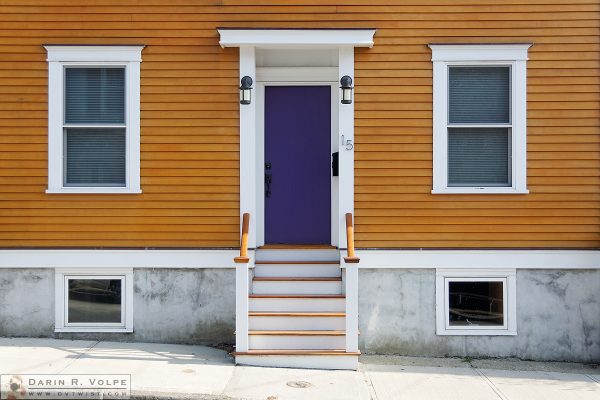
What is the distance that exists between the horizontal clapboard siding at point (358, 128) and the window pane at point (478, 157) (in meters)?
0.27

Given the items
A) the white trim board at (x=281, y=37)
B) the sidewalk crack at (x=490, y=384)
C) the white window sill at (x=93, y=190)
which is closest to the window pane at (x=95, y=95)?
the white window sill at (x=93, y=190)

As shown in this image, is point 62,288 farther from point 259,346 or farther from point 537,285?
point 537,285

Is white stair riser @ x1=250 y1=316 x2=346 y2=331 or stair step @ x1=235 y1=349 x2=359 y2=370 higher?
white stair riser @ x1=250 y1=316 x2=346 y2=331

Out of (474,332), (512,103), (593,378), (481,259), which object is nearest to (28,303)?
(474,332)

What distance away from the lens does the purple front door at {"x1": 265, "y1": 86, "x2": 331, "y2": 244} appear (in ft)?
32.6

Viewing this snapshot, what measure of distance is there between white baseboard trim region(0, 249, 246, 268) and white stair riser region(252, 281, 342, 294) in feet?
1.36

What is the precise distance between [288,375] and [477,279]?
2.84 m

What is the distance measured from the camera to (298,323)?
8.60 meters

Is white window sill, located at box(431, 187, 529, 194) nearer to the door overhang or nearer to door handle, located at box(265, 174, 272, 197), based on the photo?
the door overhang

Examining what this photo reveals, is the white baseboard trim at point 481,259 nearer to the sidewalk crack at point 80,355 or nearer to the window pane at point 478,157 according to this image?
the window pane at point 478,157

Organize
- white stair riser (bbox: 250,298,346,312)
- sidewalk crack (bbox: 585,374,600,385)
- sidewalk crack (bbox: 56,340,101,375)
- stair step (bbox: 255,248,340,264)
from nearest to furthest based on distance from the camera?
1. sidewalk crack (bbox: 56,340,101,375)
2. sidewalk crack (bbox: 585,374,600,385)
3. white stair riser (bbox: 250,298,346,312)
4. stair step (bbox: 255,248,340,264)

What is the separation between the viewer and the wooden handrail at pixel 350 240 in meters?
8.26

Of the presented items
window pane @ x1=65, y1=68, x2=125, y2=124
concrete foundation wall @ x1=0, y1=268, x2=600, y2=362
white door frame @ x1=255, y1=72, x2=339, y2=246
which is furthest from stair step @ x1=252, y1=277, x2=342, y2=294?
window pane @ x1=65, y1=68, x2=125, y2=124

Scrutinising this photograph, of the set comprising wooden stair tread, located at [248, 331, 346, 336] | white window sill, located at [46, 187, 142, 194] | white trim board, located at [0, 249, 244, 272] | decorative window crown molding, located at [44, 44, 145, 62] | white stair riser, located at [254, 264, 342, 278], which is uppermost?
decorative window crown molding, located at [44, 44, 145, 62]
